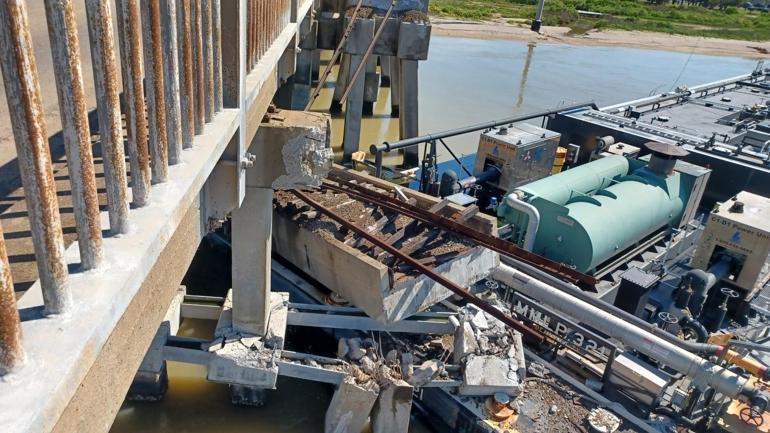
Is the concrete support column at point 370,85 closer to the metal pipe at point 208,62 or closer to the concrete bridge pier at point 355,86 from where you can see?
the concrete bridge pier at point 355,86

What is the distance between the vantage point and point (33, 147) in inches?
63.6

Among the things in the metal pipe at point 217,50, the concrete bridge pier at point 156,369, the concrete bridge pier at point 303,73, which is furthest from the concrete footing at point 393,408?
the concrete bridge pier at point 303,73

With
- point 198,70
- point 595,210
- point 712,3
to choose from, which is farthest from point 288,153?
point 712,3

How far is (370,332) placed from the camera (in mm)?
8773

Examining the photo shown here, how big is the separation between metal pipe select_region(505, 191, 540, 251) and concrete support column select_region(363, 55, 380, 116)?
44.0 feet

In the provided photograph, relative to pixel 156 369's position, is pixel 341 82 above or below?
above

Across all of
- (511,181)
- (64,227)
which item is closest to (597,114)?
(511,181)

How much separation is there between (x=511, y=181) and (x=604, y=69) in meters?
32.3

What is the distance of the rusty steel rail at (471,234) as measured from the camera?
20.4 ft

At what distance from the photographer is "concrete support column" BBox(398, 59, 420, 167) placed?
16969 mm

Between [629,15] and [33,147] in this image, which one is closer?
[33,147]

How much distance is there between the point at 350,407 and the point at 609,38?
56.1 m

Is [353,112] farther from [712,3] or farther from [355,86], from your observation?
[712,3]

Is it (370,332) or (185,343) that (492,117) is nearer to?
(370,332)
